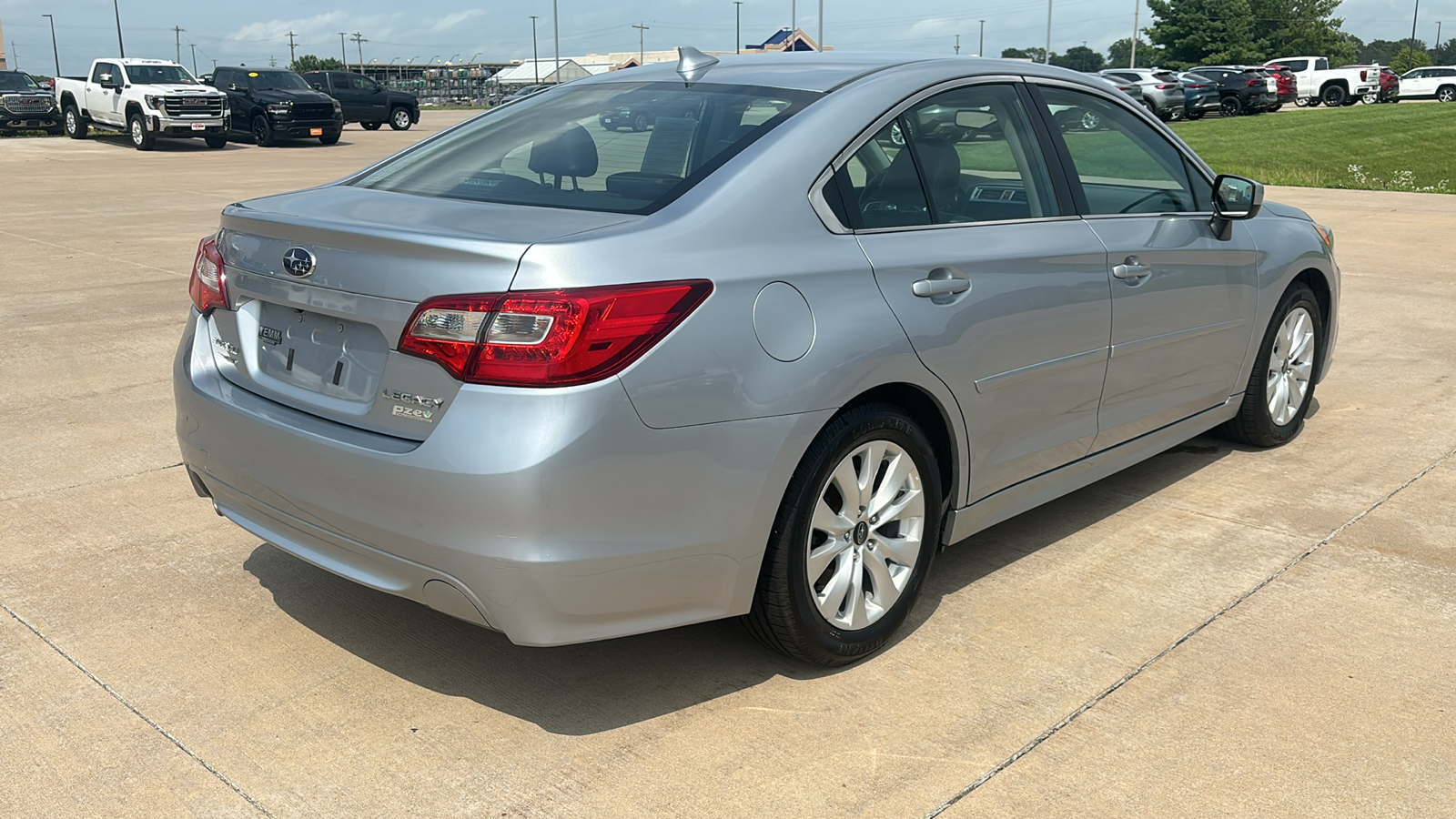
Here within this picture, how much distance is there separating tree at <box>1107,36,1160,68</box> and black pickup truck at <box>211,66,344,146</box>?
204ft

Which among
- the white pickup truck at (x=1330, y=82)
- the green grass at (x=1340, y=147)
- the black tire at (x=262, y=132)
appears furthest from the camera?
the white pickup truck at (x=1330, y=82)

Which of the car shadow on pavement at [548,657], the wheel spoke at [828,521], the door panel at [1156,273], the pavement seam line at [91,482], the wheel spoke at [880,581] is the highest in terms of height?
the door panel at [1156,273]

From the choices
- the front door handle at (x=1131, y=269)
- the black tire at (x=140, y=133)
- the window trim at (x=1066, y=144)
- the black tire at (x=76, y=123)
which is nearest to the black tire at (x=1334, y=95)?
the black tire at (x=140, y=133)

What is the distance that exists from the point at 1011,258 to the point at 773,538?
1180 mm

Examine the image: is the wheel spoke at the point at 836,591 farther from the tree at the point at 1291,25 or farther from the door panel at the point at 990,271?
the tree at the point at 1291,25

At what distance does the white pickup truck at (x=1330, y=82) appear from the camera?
154 feet

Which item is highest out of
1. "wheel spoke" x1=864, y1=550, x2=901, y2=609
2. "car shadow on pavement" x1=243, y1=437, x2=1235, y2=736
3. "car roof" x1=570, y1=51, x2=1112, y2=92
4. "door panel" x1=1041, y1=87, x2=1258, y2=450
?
"car roof" x1=570, y1=51, x2=1112, y2=92

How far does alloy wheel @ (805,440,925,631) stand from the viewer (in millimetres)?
3285

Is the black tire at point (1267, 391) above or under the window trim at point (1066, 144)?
under

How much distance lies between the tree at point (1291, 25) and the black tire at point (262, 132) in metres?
62.9

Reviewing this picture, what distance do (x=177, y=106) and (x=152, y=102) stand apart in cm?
54

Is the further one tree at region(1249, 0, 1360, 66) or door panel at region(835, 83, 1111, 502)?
tree at region(1249, 0, 1360, 66)

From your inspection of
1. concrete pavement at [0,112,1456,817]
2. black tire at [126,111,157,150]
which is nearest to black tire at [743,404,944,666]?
concrete pavement at [0,112,1456,817]

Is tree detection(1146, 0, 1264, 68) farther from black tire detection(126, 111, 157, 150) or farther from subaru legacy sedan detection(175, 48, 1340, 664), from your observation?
subaru legacy sedan detection(175, 48, 1340, 664)
